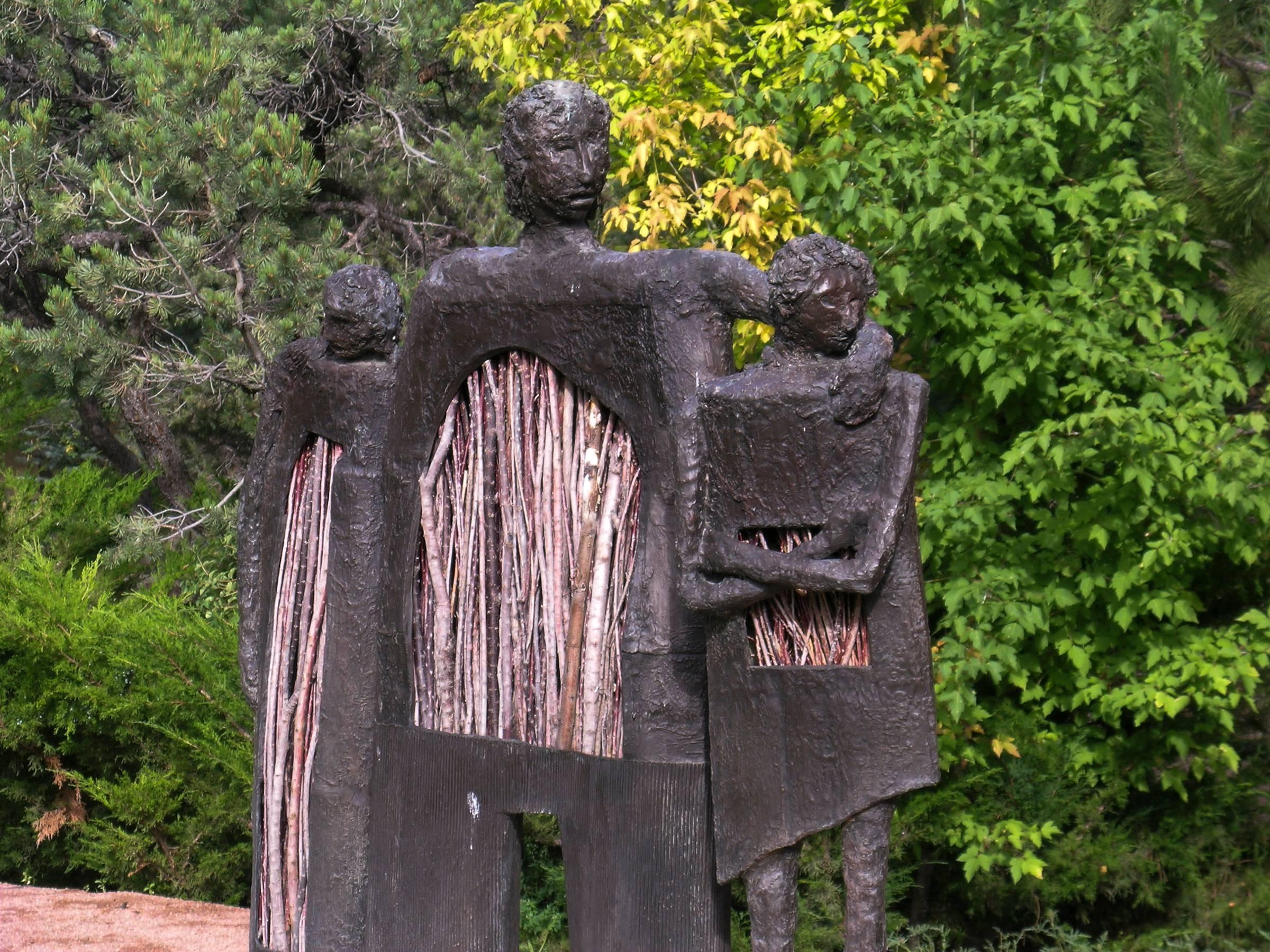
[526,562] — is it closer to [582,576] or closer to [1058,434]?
[582,576]

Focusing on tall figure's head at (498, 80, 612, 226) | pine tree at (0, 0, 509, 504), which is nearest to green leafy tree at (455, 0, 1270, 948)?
pine tree at (0, 0, 509, 504)

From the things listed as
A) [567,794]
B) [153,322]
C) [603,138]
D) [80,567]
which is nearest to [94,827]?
[80,567]

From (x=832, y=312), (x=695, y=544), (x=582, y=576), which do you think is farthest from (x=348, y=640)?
(x=832, y=312)

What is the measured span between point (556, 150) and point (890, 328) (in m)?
3.30

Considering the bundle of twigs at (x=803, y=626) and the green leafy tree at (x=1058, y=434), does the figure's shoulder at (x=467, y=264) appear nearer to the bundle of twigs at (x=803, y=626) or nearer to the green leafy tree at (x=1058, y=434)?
the bundle of twigs at (x=803, y=626)

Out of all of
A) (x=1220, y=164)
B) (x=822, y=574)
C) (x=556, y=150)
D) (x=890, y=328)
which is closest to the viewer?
(x=822, y=574)

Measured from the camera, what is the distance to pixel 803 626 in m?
3.28

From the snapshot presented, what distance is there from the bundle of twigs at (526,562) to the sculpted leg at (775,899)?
1.45ft

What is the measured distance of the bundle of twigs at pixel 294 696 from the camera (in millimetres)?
4078

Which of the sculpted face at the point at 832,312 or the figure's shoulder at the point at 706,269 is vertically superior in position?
the figure's shoulder at the point at 706,269

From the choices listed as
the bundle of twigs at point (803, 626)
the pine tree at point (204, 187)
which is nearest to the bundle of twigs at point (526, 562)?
the bundle of twigs at point (803, 626)

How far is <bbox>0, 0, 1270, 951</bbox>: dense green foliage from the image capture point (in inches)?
233

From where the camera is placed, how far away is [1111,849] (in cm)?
682

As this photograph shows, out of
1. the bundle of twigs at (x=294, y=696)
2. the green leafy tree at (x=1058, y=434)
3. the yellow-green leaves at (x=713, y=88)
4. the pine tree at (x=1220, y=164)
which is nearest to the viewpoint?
the bundle of twigs at (x=294, y=696)
